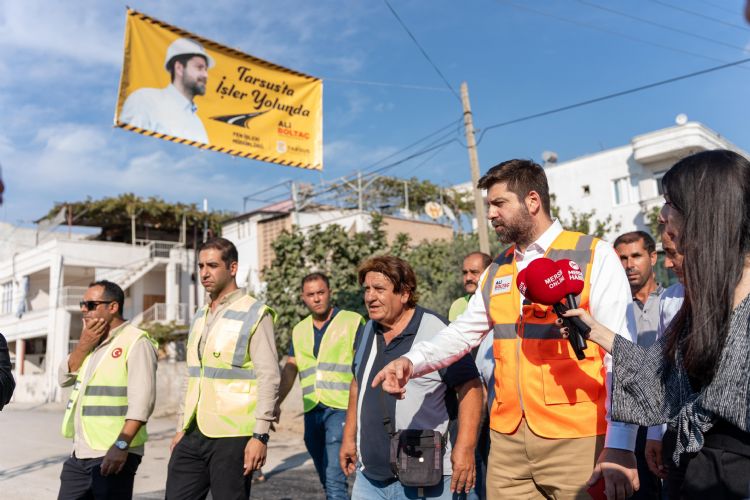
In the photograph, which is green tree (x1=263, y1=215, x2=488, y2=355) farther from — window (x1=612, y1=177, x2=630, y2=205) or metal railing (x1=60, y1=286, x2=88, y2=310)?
metal railing (x1=60, y1=286, x2=88, y2=310)

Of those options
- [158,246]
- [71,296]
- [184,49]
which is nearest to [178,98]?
[184,49]

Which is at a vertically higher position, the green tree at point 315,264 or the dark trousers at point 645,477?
the green tree at point 315,264

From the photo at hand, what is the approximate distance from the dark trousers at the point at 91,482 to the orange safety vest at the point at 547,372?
2.73 m

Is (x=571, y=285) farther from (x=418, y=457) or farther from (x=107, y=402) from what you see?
(x=107, y=402)

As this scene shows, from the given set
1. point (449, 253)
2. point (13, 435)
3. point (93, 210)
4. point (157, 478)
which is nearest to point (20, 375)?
point (93, 210)

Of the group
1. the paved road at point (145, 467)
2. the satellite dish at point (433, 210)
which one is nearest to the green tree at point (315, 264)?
the paved road at point (145, 467)

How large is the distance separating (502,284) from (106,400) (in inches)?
118

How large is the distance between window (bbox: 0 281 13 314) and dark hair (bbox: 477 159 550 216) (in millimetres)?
43367

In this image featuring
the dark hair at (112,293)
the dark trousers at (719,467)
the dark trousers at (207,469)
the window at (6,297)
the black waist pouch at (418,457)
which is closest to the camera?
the dark trousers at (719,467)

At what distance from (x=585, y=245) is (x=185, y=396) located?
2.94 meters

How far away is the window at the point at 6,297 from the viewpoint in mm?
40938

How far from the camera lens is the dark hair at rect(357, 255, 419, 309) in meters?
4.06

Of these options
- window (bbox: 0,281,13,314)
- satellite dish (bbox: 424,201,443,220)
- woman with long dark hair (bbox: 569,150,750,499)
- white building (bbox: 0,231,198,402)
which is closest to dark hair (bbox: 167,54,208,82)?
woman with long dark hair (bbox: 569,150,750,499)

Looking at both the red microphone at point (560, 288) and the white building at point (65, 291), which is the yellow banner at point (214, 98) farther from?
the white building at point (65, 291)
